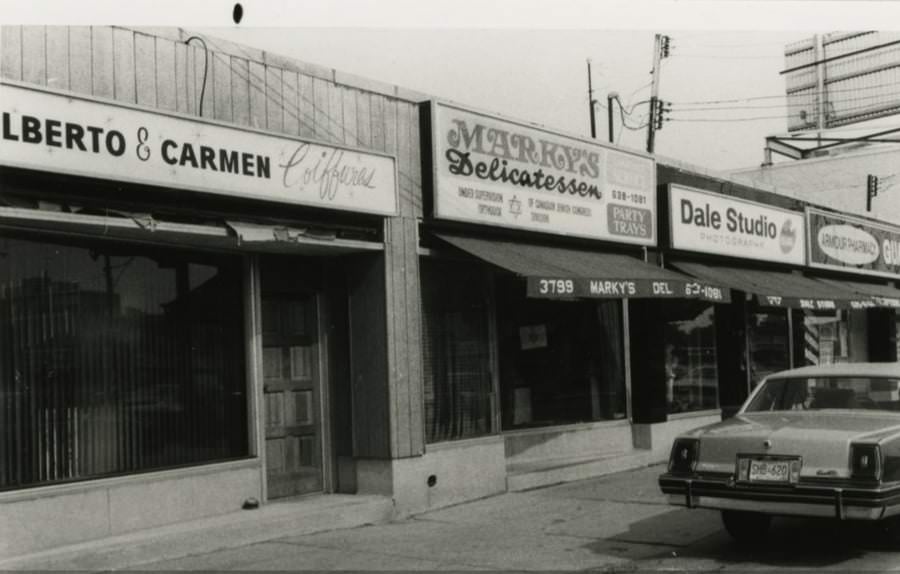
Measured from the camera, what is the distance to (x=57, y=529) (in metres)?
7.43

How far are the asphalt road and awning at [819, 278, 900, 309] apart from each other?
10.1 meters

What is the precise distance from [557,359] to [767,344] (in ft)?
20.0

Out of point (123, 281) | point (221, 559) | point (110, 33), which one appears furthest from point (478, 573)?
point (110, 33)

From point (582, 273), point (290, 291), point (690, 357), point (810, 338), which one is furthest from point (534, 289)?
point (810, 338)

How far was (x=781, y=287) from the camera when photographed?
1593 cm

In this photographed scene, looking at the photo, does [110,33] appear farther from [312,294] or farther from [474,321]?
[474,321]

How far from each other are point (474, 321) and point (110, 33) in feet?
16.6

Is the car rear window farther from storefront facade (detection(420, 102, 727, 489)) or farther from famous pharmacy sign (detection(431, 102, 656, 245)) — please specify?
famous pharmacy sign (detection(431, 102, 656, 245))

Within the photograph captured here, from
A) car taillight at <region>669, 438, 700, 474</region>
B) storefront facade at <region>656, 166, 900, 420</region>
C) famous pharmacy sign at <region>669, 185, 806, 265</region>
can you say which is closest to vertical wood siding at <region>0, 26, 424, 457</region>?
car taillight at <region>669, 438, 700, 474</region>

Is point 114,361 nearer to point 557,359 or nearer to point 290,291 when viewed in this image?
point 290,291

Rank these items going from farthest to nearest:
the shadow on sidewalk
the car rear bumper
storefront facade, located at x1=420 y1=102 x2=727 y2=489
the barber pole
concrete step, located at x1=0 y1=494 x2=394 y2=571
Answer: the barber pole → storefront facade, located at x1=420 y1=102 x2=727 y2=489 → the shadow on sidewalk → concrete step, located at x1=0 y1=494 x2=394 y2=571 → the car rear bumper

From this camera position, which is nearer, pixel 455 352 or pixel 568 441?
pixel 455 352

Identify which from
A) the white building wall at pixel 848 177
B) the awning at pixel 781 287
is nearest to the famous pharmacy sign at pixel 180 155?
the awning at pixel 781 287

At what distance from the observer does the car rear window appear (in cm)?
805
